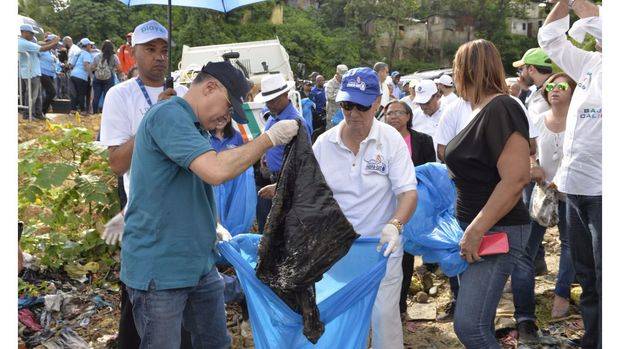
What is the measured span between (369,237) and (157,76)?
165 cm

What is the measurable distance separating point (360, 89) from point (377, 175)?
47 cm

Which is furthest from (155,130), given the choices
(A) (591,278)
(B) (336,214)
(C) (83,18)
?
(C) (83,18)

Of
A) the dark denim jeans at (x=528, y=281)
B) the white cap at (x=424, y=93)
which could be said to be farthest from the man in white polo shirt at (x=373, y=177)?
the white cap at (x=424, y=93)

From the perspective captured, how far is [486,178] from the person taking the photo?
289 cm

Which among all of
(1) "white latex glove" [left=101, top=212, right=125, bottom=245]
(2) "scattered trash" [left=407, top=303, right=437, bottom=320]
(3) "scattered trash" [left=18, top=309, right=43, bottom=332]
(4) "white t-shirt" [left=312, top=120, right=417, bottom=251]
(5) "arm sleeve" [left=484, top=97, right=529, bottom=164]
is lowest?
(2) "scattered trash" [left=407, top=303, right=437, bottom=320]

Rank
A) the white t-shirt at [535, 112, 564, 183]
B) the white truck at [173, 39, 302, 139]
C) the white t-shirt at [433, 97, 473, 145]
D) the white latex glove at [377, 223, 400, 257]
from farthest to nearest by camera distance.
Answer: the white truck at [173, 39, 302, 139]
the white t-shirt at [535, 112, 564, 183]
the white t-shirt at [433, 97, 473, 145]
the white latex glove at [377, 223, 400, 257]

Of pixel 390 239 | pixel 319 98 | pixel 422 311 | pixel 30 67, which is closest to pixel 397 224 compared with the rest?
pixel 390 239

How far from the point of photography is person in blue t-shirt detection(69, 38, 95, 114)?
12672 mm

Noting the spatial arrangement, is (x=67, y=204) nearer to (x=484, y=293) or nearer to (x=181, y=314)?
(x=181, y=314)

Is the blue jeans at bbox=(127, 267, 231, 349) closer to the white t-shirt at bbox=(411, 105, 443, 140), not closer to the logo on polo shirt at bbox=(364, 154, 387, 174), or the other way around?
the logo on polo shirt at bbox=(364, 154, 387, 174)

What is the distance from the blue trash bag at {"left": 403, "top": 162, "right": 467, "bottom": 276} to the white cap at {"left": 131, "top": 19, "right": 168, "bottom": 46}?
177 cm

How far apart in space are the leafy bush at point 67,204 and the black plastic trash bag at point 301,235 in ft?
8.53

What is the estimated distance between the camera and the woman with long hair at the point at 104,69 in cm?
1253

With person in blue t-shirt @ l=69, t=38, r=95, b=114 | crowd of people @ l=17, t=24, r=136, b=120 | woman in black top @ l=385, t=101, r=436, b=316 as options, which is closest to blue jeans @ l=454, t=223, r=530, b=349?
woman in black top @ l=385, t=101, r=436, b=316
